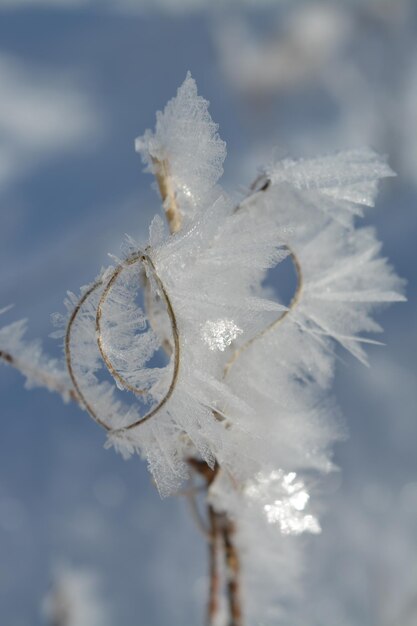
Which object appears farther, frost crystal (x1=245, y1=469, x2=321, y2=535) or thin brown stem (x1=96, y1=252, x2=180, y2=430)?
frost crystal (x1=245, y1=469, x2=321, y2=535)

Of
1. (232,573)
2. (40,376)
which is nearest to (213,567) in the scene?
(232,573)

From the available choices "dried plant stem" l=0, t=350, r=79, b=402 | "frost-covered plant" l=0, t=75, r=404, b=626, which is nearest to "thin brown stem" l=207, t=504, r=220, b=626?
"frost-covered plant" l=0, t=75, r=404, b=626

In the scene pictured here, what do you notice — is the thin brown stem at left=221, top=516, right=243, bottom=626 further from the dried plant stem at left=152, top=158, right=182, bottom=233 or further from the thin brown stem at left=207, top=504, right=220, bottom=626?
the dried plant stem at left=152, top=158, right=182, bottom=233

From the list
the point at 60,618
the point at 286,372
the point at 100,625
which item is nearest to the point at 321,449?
the point at 286,372

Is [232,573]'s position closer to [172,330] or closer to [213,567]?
[213,567]

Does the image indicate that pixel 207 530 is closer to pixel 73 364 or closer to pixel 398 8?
pixel 73 364

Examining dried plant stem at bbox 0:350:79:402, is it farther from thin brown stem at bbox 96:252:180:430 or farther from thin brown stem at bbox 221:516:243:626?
thin brown stem at bbox 221:516:243:626

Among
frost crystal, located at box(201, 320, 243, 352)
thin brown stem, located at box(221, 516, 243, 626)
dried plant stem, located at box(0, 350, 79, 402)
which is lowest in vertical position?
thin brown stem, located at box(221, 516, 243, 626)

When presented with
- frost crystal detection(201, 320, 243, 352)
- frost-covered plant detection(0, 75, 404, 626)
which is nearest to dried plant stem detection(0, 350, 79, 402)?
frost-covered plant detection(0, 75, 404, 626)

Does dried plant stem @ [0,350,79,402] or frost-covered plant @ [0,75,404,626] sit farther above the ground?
dried plant stem @ [0,350,79,402]
